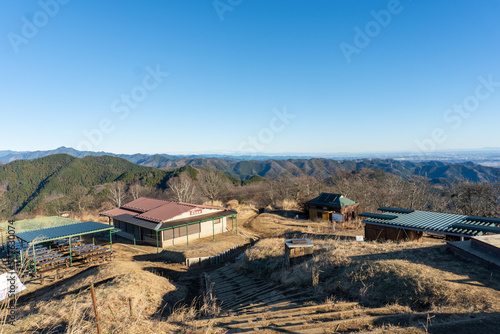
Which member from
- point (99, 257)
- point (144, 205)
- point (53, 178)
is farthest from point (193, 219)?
point (53, 178)

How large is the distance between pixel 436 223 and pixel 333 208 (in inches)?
669

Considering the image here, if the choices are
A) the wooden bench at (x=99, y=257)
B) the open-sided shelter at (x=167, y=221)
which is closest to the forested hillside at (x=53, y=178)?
the open-sided shelter at (x=167, y=221)

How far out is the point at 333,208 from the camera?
32938 mm

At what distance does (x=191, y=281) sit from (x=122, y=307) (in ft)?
17.7

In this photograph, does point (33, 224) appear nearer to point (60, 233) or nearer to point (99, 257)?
point (60, 233)

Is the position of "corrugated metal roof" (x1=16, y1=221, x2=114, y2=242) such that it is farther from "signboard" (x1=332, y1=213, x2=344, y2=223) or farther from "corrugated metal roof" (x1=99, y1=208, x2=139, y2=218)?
"signboard" (x1=332, y1=213, x2=344, y2=223)

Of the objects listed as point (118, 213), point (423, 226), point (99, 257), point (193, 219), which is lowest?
point (99, 257)

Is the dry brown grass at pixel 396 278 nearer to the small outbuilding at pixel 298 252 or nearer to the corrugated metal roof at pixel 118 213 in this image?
the small outbuilding at pixel 298 252

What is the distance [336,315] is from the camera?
24.0ft

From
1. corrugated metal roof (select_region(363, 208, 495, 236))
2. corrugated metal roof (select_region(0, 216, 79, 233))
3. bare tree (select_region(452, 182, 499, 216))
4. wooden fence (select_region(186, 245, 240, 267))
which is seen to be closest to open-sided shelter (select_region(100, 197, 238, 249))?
corrugated metal roof (select_region(0, 216, 79, 233))

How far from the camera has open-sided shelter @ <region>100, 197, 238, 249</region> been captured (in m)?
24.2

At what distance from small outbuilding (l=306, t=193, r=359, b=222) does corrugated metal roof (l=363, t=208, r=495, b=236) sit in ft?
41.4

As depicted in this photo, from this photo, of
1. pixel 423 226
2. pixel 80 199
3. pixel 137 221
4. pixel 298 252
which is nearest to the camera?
pixel 298 252

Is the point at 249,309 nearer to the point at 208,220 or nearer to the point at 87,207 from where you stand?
the point at 208,220
